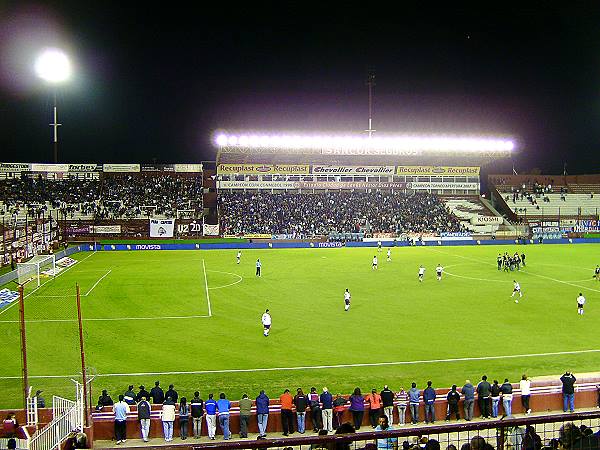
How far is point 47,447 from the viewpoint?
1286 cm

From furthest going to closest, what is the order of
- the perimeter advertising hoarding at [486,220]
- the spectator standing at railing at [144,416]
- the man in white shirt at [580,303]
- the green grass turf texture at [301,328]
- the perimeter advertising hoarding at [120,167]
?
the perimeter advertising hoarding at [120,167] < the perimeter advertising hoarding at [486,220] < the man in white shirt at [580,303] < the green grass turf texture at [301,328] < the spectator standing at railing at [144,416]

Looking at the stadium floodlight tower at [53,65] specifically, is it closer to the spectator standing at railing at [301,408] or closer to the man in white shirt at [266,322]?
the man in white shirt at [266,322]

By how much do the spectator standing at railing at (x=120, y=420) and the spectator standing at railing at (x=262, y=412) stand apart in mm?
3707

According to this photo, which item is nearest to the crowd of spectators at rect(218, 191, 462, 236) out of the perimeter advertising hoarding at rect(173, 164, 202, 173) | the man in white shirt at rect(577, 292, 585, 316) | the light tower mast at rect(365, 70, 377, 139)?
the perimeter advertising hoarding at rect(173, 164, 202, 173)

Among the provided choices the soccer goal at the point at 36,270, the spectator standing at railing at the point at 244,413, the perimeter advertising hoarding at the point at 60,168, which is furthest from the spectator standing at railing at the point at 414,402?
the perimeter advertising hoarding at the point at 60,168

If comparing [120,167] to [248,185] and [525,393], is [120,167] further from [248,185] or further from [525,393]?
[525,393]

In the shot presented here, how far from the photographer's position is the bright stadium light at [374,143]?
252 ft

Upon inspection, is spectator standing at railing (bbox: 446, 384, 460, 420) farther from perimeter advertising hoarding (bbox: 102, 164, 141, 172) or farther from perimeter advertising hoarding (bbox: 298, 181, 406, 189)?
perimeter advertising hoarding (bbox: 102, 164, 141, 172)

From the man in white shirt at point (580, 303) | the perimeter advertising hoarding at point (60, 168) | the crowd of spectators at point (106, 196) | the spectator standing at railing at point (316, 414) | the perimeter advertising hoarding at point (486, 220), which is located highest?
the perimeter advertising hoarding at point (60, 168)

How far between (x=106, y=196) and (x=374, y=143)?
130ft

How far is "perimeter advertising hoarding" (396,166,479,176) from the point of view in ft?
291

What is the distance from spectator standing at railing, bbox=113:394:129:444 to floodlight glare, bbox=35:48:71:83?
52813 mm

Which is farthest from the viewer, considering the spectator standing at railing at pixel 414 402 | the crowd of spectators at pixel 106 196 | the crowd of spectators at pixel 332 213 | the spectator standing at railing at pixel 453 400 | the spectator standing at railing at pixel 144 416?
the crowd of spectators at pixel 332 213

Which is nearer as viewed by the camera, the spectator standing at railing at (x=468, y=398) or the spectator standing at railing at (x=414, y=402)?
the spectator standing at railing at (x=414, y=402)
